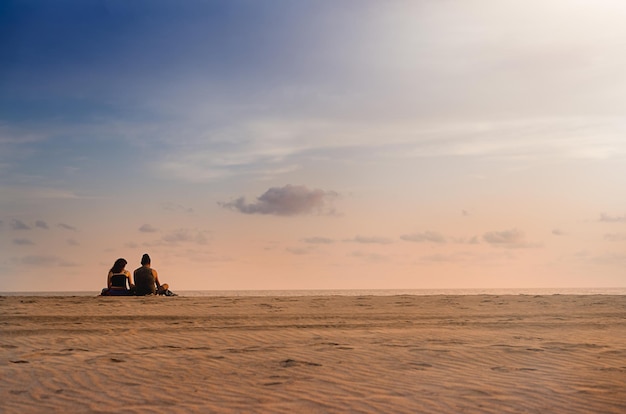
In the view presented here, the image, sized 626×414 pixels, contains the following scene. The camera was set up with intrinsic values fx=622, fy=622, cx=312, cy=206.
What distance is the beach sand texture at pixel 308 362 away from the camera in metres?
6.79

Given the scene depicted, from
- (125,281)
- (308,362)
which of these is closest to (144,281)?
(125,281)

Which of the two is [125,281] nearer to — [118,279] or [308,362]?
[118,279]

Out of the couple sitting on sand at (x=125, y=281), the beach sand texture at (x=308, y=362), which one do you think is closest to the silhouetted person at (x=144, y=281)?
the couple sitting on sand at (x=125, y=281)

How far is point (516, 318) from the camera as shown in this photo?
48.0 feet

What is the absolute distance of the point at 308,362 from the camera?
8766 mm

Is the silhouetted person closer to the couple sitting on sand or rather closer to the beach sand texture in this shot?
the couple sitting on sand

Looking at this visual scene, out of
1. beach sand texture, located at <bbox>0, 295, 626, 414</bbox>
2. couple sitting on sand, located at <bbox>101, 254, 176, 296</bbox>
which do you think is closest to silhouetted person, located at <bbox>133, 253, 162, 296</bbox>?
couple sitting on sand, located at <bbox>101, 254, 176, 296</bbox>

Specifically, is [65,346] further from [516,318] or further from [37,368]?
[516,318]

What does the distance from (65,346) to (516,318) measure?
989cm

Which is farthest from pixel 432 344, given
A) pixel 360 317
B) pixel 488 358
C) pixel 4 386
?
pixel 4 386

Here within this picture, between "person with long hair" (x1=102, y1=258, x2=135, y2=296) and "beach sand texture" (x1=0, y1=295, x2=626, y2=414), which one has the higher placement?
"person with long hair" (x1=102, y1=258, x2=135, y2=296)

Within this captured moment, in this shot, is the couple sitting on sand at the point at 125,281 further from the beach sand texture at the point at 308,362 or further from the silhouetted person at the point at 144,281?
the beach sand texture at the point at 308,362

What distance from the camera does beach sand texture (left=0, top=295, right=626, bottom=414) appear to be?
6.79 m

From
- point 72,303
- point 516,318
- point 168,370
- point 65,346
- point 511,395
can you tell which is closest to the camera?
point 511,395
